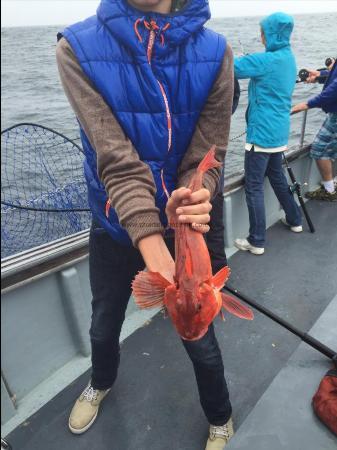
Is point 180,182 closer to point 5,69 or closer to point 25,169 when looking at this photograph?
point 5,69

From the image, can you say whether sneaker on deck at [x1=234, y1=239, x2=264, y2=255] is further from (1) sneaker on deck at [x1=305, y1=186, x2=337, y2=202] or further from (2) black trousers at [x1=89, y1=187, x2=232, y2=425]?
(2) black trousers at [x1=89, y1=187, x2=232, y2=425]

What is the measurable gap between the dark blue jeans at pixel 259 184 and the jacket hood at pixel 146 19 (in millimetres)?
2713

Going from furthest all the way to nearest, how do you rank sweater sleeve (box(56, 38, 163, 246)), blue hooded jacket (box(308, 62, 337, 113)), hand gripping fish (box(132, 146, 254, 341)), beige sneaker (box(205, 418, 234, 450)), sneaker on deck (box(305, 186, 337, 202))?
1. sneaker on deck (box(305, 186, 337, 202))
2. blue hooded jacket (box(308, 62, 337, 113))
3. beige sneaker (box(205, 418, 234, 450))
4. sweater sleeve (box(56, 38, 163, 246))
5. hand gripping fish (box(132, 146, 254, 341))

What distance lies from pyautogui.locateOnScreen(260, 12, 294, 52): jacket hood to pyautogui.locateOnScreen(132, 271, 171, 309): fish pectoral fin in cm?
326

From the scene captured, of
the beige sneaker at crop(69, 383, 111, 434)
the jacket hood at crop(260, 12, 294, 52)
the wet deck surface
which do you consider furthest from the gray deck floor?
the jacket hood at crop(260, 12, 294, 52)

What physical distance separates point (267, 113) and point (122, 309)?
283 cm

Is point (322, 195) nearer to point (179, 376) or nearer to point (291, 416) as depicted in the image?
point (179, 376)

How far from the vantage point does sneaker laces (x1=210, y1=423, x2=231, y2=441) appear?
2314 mm

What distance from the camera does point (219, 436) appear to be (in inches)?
91.0

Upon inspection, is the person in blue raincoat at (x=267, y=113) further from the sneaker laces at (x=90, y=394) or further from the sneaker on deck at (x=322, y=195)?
the sneaker laces at (x=90, y=394)

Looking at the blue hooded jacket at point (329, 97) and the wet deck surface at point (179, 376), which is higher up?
the blue hooded jacket at point (329, 97)

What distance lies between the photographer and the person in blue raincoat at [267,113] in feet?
12.6

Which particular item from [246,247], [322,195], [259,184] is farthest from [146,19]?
[322,195]

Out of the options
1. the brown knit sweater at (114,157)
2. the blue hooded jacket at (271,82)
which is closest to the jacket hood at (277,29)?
the blue hooded jacket at (271,82)
